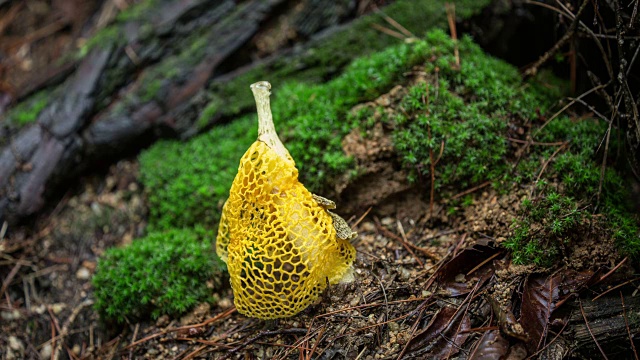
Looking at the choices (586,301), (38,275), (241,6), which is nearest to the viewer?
(586,301)

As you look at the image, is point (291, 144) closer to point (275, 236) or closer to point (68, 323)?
point (275, 236)

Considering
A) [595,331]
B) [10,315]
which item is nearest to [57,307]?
[10,315]

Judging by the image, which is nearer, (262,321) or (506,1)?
(262,321)

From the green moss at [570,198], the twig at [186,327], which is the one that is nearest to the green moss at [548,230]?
the green moss at [570,198]

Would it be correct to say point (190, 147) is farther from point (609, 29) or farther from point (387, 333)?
point (609, 29)

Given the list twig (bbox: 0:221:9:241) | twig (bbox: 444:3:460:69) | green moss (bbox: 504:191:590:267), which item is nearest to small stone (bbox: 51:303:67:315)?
twig (bbox: 0:221:9:241)

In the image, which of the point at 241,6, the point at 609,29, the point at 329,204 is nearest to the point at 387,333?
the point at 329,204

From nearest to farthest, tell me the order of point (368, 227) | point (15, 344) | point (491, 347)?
1. point (491, 347)
2. point (368, 227)
3. point (15, 344)
